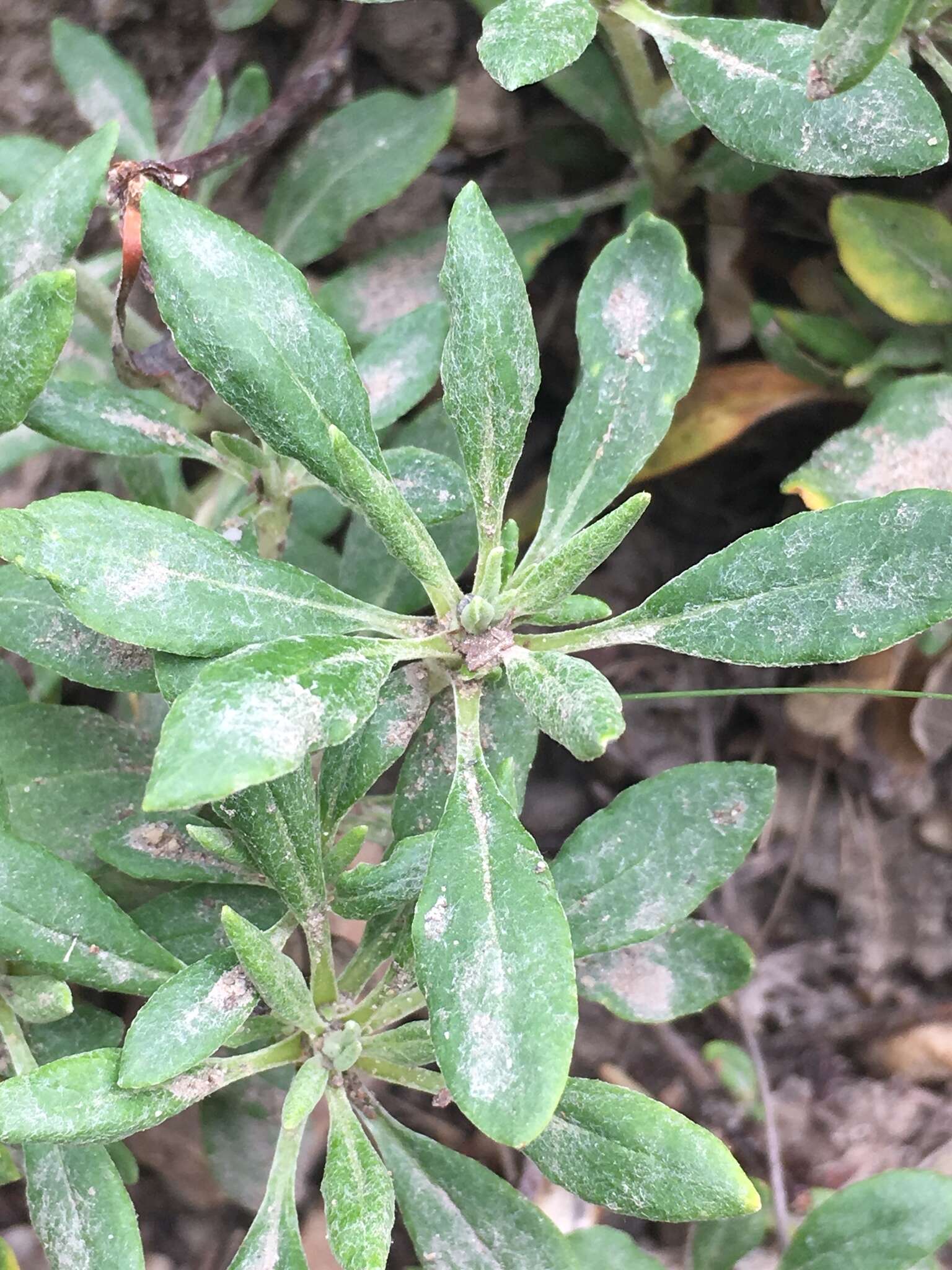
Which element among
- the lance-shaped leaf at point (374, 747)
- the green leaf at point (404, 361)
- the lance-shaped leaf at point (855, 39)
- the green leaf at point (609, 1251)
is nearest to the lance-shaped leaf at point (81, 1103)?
the lance-shaped leaf at point (374, 747)

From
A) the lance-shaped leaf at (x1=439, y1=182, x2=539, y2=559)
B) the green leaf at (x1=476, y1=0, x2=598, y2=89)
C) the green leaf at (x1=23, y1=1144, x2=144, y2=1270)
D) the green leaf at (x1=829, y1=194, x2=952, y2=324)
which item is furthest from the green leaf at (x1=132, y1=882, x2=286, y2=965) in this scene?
the green leaf at (x1=829, y1=194, x2=952, y2=324)

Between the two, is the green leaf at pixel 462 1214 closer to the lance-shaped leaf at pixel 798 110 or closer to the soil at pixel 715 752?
the soil at pixel 715 752

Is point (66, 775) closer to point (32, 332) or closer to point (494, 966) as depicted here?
point (32, 332)

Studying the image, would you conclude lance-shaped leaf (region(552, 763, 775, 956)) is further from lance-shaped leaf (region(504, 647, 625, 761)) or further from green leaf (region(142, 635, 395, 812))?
green leaf (region(142, 635, 395, 812))

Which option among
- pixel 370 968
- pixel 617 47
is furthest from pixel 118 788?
pixel 617 47

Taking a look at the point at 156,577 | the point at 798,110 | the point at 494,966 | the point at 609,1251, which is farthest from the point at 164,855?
the point at 798,110

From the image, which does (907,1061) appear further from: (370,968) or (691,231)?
(691,231)
